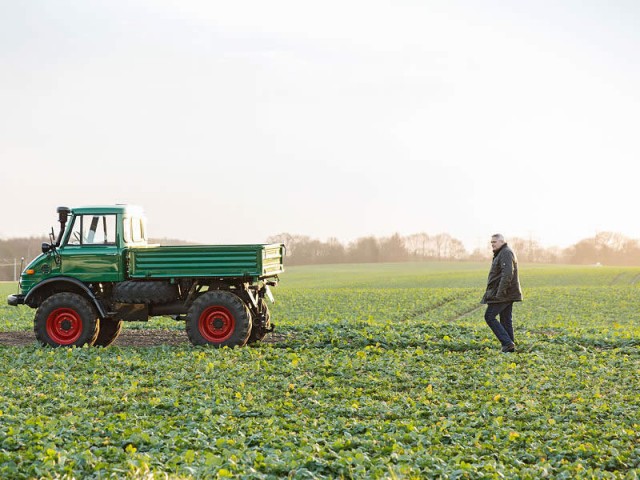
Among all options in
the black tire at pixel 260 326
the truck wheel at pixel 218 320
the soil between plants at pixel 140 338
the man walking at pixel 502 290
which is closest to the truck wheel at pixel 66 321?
the soil between plants at pixel 140 338

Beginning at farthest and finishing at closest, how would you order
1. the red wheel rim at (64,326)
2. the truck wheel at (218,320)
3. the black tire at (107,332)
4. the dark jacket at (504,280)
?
the black tire at (107,332) < the red wheel rim at (64,326) < the truck wheel at (218,320) < the dark jacket at (504,280)

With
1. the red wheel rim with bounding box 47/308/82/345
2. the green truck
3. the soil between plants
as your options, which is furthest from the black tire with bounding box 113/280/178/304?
the soil between plants

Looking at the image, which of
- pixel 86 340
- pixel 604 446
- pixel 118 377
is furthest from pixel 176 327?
pixel 604 446

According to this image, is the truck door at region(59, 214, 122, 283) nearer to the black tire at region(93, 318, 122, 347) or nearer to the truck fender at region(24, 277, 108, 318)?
the truck fender at region(24, 277, 108, 318)

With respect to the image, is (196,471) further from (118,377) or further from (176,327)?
(176,327)

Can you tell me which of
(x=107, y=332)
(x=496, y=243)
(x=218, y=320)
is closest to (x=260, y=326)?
(x=218, y=320)

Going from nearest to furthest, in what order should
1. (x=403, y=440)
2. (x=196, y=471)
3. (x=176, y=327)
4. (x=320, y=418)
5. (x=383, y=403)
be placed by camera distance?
(x=196, y=471) → (x=403, y=440) → (x=320, y=418) → (x=383, y=403) → (x=176, y=327)

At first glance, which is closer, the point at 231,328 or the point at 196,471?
the point at 196,471

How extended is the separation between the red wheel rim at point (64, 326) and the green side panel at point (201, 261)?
1.75m

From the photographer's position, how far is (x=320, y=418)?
1066 centimetres

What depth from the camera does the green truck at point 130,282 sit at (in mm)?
16438

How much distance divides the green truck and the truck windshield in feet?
0.07

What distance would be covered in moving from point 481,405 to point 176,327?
12.3 metres

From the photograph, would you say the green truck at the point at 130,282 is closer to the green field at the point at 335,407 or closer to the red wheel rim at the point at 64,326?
the red wheel rim at the point at 64,326
